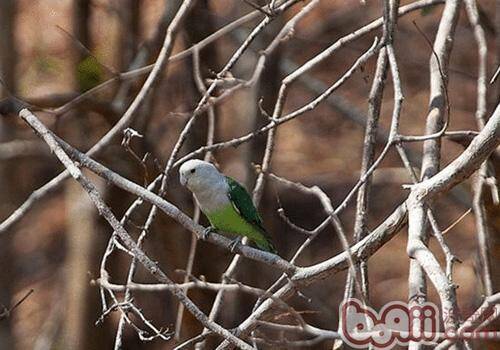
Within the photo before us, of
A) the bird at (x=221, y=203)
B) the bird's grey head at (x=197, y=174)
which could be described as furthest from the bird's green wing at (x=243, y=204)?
the bird's grey head at (x=197, y=174)

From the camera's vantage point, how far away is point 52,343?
23.0 feet

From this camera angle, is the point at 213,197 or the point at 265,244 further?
the point at 265,244

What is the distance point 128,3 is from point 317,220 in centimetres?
297

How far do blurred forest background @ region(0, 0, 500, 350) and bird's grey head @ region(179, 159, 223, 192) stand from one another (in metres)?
0.25

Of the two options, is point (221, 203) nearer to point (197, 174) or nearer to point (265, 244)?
point (197, 174)

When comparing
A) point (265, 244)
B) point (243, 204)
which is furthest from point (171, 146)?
point (243, 204)

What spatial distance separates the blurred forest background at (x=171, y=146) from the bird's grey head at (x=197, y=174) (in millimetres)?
253

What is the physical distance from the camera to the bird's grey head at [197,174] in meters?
4.28

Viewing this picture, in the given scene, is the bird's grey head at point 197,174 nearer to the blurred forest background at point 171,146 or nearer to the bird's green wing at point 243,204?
the bird's green wing at point 243,204

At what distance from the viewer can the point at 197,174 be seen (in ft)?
14.1

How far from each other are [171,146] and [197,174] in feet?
13.0

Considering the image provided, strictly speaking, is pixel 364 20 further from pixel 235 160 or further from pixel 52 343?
pixel 52 343

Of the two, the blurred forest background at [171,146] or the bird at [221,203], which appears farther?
the blurred forest background at [171,146]

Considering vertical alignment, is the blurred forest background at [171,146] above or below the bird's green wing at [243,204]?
above
